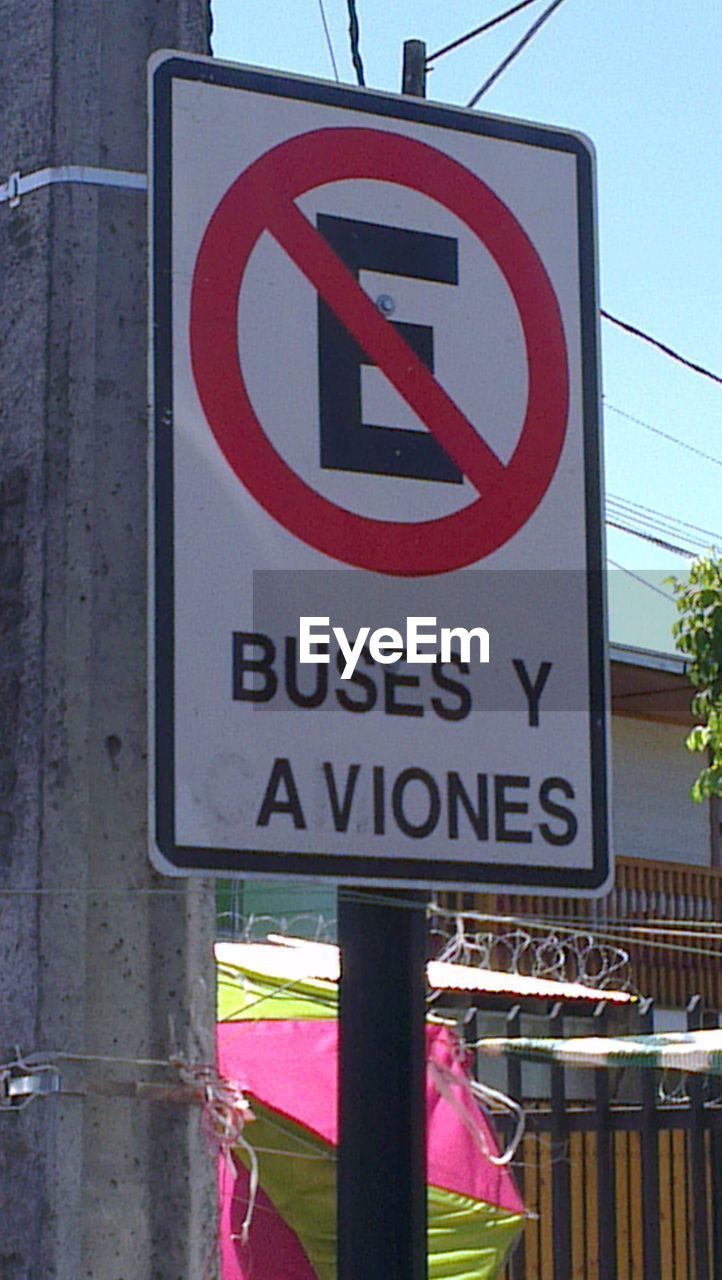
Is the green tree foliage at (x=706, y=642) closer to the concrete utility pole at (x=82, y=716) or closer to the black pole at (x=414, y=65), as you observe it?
the black pole at (x=414, y=65)

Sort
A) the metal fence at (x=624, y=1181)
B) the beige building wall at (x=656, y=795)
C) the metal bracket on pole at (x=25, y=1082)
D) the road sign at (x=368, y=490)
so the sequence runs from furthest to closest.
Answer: the beige building wall at (x=656, y=795) < the metal fence at (x=624, y=1181) < the metal bracket on pole at (x=25, y=1082) < the road sign at (x=368, y=490)

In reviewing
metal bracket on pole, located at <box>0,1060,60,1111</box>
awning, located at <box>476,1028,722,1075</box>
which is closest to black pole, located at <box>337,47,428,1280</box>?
metal bracket on pole, located at <box>0,1060,60,1111</box>

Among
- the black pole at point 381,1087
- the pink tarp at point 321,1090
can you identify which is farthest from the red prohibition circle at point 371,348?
the pink tarp at point 321,1090

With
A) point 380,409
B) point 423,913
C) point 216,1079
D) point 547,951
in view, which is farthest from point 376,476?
point 547,951

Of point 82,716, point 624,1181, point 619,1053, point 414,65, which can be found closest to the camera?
point 82,716

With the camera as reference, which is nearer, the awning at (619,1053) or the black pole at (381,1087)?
the black pole at (381,1087)

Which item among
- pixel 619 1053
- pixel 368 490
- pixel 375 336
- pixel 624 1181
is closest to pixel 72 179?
pixel 375 336

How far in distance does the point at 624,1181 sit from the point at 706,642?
3.06 meters

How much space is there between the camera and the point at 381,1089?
239 cm

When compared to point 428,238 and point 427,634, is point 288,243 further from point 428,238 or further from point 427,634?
point 427,634

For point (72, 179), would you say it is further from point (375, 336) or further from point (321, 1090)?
point (321, 1090)

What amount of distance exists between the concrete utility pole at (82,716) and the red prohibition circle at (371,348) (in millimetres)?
282

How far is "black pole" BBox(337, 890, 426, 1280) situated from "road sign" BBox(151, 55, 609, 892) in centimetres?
12

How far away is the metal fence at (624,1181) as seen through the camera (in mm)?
8719
